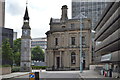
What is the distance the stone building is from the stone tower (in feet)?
41.5

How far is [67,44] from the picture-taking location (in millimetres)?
70562

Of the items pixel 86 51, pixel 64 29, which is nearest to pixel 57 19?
pixel 64 29

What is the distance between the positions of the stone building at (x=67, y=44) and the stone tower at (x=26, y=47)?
41.5ft

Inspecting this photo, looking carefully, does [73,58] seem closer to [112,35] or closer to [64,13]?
[64,13]

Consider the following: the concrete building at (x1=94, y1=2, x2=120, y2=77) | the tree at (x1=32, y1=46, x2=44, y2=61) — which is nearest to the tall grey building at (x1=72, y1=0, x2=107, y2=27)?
the tree at (x1=32, y1=46, x2=44, y2=61)

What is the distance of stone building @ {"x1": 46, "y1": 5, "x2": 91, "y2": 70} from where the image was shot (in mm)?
68875

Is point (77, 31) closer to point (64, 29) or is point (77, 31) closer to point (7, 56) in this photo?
point (64, 29)

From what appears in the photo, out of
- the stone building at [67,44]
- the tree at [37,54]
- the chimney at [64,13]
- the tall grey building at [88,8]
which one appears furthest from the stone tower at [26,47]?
the tree at [37,54]

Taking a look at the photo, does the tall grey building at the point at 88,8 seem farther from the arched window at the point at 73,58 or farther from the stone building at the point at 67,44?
the arched window at the point at 73,58

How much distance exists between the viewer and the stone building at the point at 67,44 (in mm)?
68875

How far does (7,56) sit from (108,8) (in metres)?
24.6

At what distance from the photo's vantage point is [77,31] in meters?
70.2

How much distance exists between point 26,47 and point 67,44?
14.7m

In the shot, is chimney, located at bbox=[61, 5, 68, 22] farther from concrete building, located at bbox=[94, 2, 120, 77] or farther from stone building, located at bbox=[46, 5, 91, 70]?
concrete building, located at bbox=[94, 2, 120, 77]
